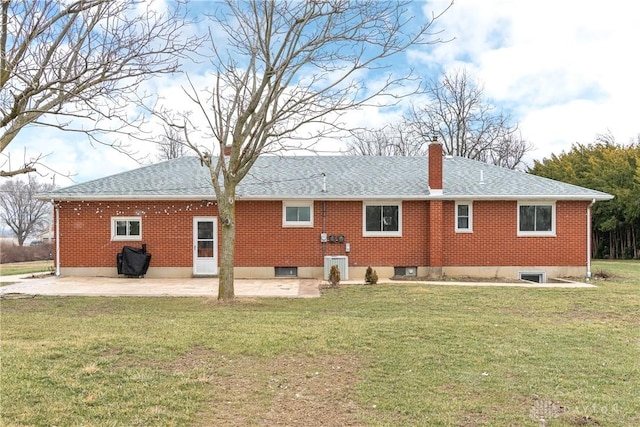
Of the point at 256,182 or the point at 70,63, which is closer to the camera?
the point at 70,63

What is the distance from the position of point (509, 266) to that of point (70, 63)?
1365cm

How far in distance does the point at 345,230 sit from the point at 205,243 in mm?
4489

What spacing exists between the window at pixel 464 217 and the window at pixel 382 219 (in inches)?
74.0

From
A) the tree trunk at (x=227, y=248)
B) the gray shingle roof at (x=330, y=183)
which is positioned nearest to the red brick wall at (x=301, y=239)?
the gray shingle roof at (x=330, y=183)

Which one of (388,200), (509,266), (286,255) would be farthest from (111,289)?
(509,266)

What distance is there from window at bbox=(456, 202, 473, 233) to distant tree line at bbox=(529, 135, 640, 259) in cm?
1620

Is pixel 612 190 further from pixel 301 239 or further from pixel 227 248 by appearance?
pixel 227 248

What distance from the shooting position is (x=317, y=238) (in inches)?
641

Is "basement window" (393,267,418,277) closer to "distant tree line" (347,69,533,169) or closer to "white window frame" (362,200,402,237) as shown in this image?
"white window frame" (362,200,402,237)

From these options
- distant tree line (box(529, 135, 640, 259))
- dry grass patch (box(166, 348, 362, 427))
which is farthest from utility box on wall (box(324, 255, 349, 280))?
distant tree line (box(529, 135, 640, 259))

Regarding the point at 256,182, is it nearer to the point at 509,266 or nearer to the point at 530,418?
the point at 509,266

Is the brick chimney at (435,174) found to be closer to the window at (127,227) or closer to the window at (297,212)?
the window at (297,212)

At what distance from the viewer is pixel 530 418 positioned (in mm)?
4211

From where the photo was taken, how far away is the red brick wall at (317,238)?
53.1 feet
